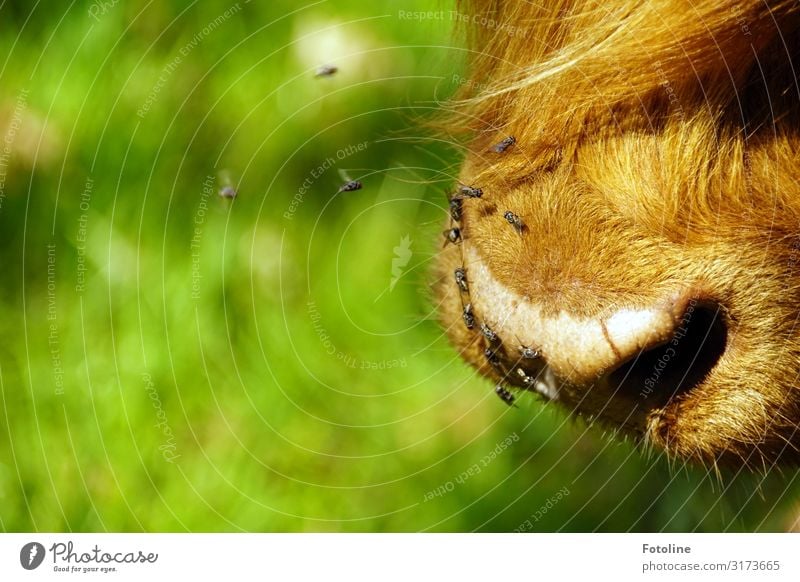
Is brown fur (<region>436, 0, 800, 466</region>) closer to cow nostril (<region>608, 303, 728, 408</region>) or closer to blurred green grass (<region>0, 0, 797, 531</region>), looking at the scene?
cow nostril (<region>608, 303, 728, 408</region>)

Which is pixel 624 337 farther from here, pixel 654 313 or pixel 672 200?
pixel 672 200

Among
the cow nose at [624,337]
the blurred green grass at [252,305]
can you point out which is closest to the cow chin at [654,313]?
the cow nose at [624,337]

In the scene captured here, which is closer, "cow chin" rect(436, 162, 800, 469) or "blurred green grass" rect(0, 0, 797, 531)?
"cow chin" rect(436, 162, 800, 469)

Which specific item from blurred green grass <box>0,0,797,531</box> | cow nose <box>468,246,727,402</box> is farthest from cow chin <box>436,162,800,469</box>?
blurred green grass <box>0,0,797,531</box>

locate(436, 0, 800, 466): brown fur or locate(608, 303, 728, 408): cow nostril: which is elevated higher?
locate(436, 0, 800, 466): brown fur

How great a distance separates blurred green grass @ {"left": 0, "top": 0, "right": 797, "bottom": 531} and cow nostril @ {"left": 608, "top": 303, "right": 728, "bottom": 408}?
0.98m

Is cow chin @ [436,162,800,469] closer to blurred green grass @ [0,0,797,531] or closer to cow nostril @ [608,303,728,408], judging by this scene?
cow nostril @ [608,303,728,408]

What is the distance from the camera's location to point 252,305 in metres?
2.54

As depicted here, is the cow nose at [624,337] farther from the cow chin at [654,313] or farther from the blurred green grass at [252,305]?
the blurred green grass at [252,305]

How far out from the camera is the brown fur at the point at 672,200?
1.33 meters

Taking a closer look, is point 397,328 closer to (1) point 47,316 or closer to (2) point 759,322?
(1) point 47,316

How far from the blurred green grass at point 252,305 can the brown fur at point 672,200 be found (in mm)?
870

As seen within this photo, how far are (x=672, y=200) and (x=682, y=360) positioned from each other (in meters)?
0.22

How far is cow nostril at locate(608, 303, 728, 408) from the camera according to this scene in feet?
4.42
